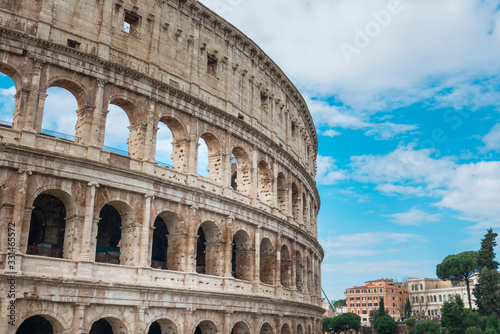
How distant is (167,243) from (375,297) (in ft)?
348

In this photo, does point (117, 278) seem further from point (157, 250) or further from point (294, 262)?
point (294, 262)

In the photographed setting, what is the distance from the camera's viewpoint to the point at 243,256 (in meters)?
30.1

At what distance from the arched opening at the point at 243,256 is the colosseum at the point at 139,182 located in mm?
93

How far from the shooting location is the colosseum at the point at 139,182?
20375mm

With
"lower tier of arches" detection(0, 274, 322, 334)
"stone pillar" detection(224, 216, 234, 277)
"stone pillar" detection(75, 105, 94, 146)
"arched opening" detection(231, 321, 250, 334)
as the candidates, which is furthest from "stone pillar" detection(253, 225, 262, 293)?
"stone pillar" detection(75, 105, 94, 146)

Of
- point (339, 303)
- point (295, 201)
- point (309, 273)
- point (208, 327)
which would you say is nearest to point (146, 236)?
point (208, 327)

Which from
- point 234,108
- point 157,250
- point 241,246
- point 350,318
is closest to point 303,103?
point 234,108

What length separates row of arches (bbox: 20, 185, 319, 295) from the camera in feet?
76.0

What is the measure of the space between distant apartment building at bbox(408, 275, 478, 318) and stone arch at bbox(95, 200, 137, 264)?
347ft

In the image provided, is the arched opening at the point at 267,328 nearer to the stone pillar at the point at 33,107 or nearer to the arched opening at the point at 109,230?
the arched opening at the point at 109,230

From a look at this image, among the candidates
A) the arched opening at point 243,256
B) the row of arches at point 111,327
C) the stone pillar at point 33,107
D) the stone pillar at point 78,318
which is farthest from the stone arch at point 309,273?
the stone pillar at point 33,107

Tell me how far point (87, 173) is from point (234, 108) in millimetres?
11546

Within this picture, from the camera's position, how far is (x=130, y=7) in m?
25.7

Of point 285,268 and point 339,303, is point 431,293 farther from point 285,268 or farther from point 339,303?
point 285,268
